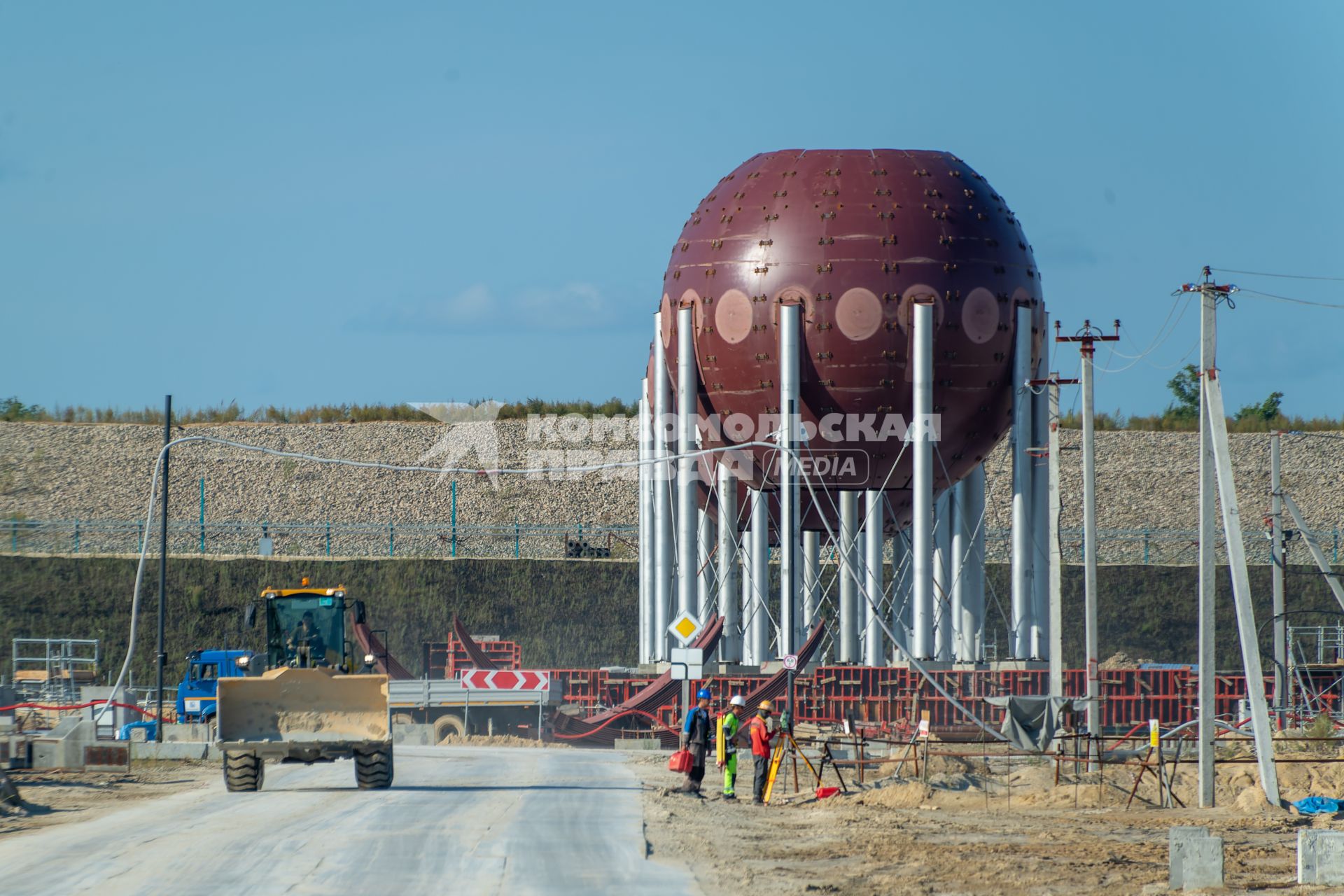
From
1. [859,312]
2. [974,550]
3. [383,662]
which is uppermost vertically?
[859,312]

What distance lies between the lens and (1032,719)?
29.8 meters

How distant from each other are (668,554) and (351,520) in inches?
1196

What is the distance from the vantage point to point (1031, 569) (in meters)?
37.3

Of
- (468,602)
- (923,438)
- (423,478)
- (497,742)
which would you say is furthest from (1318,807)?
(423,478)

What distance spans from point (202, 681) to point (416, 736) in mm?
5619

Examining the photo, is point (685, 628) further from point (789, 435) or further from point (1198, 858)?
point (1198, 858)

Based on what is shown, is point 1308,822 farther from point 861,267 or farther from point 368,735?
point 861,267

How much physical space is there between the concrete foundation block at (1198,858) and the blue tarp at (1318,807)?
26.1 ft

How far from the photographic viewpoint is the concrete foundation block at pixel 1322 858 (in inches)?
614

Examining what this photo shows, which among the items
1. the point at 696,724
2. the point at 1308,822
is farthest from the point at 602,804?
the point at 1308,822

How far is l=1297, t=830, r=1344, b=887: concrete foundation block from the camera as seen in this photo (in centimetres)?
1560

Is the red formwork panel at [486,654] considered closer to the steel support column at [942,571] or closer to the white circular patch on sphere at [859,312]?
A: the steel support column at [942,571]

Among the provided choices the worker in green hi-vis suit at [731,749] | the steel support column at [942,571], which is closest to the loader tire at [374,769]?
the worker in green hi-vis suit at [731,749]

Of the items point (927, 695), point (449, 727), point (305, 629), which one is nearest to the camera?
point (305, 629)
